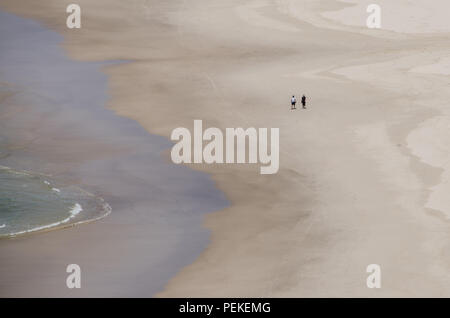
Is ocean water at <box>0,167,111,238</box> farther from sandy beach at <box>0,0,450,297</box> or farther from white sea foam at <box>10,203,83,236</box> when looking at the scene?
sandy beach at <box>0,0,450,297</box>

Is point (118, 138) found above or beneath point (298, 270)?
above

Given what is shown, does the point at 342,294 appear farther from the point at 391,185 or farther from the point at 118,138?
the point at 118,138

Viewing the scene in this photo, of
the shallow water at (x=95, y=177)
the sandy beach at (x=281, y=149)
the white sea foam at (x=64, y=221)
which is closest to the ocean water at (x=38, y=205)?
the white sea foam at (x=64, y=221)

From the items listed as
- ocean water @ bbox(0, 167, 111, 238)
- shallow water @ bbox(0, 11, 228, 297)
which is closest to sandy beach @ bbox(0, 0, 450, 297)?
shallow water @ bbox(0, 11, 228, 297)

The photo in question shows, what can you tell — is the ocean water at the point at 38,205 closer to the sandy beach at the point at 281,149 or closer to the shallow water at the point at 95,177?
the shallow water at the point at 95,177

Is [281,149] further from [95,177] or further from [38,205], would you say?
[38,205]

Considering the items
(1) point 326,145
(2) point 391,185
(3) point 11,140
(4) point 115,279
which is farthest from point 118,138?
(4) point 115,279
